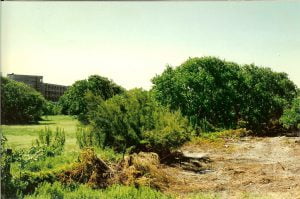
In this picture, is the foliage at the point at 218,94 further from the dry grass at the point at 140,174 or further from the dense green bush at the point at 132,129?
the dry grass at the point at 140,174

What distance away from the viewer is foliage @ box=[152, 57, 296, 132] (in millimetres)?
28156

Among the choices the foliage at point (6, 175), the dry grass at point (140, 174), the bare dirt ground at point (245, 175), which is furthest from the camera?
the bare dirt ground at point (245, 175)

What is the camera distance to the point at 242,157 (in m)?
16.9

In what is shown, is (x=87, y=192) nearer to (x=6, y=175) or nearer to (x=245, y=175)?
(x=6, y=175)

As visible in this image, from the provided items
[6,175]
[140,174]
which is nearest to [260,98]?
[140,174]

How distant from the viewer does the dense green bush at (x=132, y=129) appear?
15.0 metres

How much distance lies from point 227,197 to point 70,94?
3536 centimetres

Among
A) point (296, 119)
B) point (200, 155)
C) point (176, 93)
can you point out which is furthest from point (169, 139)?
point (176, 93)

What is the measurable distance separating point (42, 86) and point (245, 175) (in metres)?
69.8

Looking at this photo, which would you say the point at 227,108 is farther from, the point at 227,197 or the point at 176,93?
the point at 227,197

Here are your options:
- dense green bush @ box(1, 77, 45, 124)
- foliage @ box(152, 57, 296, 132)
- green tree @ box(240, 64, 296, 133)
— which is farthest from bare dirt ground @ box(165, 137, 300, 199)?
dense green bush @ box(1, 77, 45, 124)

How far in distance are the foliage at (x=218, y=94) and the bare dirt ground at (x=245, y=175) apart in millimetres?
8694

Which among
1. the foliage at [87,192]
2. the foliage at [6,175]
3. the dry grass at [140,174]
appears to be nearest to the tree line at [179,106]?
the dry grass at [140,174]

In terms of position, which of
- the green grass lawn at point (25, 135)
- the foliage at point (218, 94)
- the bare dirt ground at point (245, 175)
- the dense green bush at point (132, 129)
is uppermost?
the foliage at point (218, 94)
